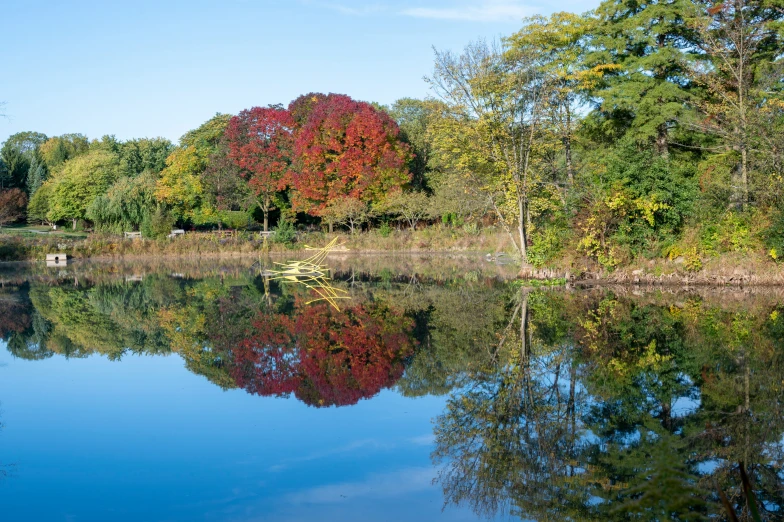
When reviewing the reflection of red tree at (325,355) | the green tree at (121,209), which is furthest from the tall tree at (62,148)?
the reflection of red tree at (325,355)

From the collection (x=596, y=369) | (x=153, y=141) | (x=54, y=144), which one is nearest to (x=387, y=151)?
(x=153, y=141)

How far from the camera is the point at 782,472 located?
547cm

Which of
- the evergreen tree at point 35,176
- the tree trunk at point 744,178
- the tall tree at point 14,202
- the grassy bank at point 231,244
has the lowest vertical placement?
the grassy bank at point 231,244

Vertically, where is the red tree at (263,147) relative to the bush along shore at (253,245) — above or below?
above

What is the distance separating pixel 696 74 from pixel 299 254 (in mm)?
22036

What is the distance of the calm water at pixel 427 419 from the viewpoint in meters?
5.29

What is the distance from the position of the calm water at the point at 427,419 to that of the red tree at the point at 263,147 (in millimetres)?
27352

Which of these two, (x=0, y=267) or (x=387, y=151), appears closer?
(x=0, y=267)

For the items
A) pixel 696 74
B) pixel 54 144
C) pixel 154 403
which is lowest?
pixel 154 403

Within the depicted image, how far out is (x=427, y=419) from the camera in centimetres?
758

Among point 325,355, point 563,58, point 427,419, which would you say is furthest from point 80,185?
point 427,419

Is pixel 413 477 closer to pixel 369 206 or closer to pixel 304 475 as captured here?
pixel 304 475

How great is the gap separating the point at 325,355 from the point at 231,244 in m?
29.6

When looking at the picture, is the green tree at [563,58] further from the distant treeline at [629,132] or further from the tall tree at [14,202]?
the tall tree at [14,202]
